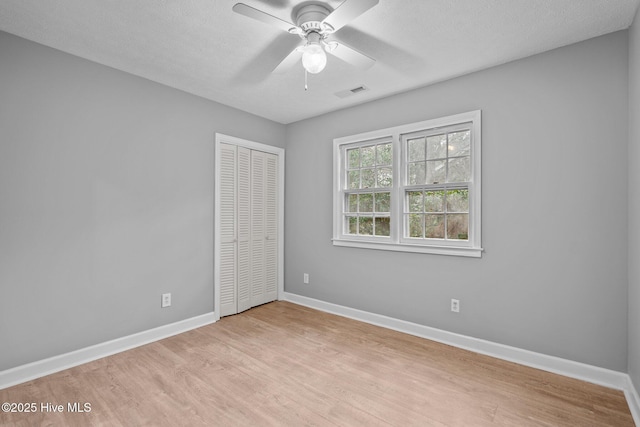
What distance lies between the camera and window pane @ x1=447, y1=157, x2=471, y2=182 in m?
2.98

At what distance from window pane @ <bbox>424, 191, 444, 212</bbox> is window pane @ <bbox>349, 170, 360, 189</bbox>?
0.89 metres

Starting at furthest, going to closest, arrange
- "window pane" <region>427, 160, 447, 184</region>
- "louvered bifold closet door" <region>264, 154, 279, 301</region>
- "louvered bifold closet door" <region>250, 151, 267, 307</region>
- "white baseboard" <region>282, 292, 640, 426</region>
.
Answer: "louvered bifold closet door" <region>264, 154, 279, 301</region> → "louvered bifold closet door" <region>250, 151, 267, 307</region> → "window pane" <region>427, 160, 447, 184</region> → "white baseboard" <region>282, 292, 640, 426</region>

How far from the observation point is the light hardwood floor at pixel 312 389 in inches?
75.5

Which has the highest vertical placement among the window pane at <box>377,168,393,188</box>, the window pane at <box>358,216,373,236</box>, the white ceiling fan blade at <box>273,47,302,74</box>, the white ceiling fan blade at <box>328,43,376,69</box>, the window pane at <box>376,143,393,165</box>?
the white ceiling fan blade at <box>328,43,376,69</box>

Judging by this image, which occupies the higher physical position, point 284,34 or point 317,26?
point 284,34

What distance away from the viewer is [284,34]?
2.28m

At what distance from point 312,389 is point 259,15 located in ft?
8.12

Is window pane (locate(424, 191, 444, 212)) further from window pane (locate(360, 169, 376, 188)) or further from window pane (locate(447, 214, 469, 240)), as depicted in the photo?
window pane (locate(360, 169, 376, 188))

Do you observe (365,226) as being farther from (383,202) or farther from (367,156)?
(367,156)

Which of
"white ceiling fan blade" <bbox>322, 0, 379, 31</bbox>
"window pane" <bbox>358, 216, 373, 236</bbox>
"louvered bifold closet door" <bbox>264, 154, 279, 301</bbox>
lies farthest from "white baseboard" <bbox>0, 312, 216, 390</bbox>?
"white ceiling fan blade" <bbox>322, 0, 379, 31</bbox>

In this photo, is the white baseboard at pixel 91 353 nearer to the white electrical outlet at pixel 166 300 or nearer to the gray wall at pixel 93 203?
the gray wall at pixel 93 203

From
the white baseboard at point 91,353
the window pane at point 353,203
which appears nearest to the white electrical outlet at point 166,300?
the white baseboard at point 91,353

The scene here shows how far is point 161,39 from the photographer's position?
236 cm

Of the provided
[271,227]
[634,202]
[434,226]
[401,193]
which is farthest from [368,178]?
[634,202]
